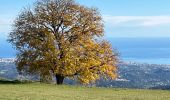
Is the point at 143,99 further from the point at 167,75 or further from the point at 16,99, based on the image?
the point at 167,75

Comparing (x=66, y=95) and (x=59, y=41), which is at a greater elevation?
(x=59, y=41)

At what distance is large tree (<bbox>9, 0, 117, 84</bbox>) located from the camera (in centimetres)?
5138

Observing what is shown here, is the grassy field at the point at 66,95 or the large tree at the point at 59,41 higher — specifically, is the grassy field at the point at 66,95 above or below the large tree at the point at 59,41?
below

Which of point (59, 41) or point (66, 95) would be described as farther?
point (59, 41)

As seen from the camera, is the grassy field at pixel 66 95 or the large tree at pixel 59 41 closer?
the grassy field at pixel 66 95

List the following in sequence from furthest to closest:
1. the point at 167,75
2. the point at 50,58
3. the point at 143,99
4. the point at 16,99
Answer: the point at 167,75 < the point at 50,58 < the point at 143,99 < the point at 16,99

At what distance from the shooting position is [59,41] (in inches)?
2050

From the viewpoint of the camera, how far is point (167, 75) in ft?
576

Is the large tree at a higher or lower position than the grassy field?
higher

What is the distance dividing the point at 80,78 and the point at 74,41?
416 centimetres

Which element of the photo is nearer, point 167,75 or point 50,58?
point 50,58

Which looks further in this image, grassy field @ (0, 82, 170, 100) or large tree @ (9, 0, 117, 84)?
large tree @ (9, 0, 117, 84)

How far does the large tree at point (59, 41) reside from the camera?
169 ft

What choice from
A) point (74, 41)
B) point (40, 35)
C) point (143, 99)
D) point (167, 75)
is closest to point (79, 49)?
point (74, 41)
